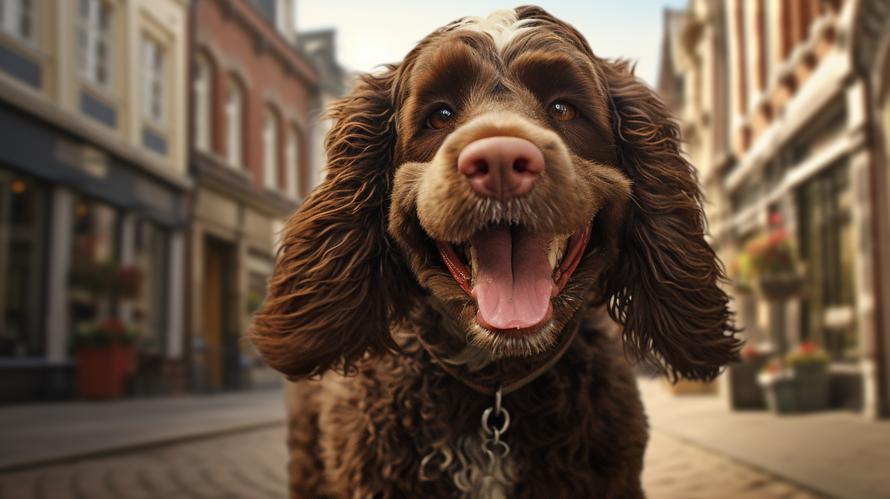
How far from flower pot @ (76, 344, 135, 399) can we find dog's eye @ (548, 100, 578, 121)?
11.9m

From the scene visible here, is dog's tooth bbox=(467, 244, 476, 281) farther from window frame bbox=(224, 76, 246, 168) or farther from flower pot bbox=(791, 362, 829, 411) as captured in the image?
window frame bbox=(224, 76, 246, 168)

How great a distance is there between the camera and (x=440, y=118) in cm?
259

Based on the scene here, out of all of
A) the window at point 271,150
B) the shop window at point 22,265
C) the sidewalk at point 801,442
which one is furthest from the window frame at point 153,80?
the sidewalk at point 801,442

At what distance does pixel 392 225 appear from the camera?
265cm

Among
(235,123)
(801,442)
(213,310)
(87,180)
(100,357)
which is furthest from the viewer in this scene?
(235,123)

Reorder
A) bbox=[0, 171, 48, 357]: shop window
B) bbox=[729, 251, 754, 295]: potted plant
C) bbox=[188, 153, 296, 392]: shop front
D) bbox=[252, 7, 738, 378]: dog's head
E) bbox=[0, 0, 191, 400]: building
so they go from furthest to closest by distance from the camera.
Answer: bbox=[188, 153, 296, 392]: shop front → bbox=[0, 0, 191, 400]: building → bbox=[0, 171, 48, 357]: shop window → bbox=[729, 251, 754, 295]: potted plant → bbox=[252, 7, 738, 378]: dog's head

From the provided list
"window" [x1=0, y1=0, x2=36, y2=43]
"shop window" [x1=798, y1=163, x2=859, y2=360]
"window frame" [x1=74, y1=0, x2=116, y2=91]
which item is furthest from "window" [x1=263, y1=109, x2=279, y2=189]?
"shop window" [x1=798, y1=163, x2=859, y2=360]

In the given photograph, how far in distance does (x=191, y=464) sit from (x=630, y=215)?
4590mm

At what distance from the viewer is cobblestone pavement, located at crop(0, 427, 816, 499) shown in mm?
5105

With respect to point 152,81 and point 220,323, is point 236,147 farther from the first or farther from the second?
point 220,323

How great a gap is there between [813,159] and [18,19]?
9504mm

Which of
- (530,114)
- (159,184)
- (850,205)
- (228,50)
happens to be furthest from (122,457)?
(228,50)

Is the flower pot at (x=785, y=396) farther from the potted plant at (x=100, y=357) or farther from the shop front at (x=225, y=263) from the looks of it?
the shop front at (x=225, y=263)

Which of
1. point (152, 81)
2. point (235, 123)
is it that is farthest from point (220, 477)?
point (235, 123)
